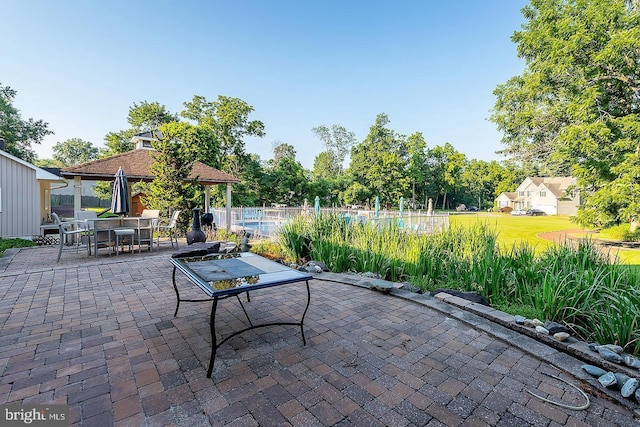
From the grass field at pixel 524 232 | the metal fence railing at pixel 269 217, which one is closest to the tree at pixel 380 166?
the grass field at pixel 524 232

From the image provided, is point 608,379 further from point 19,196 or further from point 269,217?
point 19,196

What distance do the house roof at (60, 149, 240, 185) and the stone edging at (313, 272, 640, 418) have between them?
382 inches

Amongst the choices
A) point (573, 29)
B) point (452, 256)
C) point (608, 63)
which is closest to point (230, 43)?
point (452, 256)

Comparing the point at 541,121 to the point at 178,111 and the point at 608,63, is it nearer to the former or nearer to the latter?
the point at 608,63

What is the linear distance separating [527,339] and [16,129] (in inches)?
1220

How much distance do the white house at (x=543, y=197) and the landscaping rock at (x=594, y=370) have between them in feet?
154

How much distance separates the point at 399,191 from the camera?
37812 millimetres

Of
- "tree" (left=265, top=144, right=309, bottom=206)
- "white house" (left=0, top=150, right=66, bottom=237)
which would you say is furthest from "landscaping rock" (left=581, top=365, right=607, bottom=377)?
"tree" (left=265, top=144, right=309, bottom=206)

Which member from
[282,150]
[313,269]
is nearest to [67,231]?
[313,269]

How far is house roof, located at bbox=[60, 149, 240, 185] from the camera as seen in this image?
9.55 meters

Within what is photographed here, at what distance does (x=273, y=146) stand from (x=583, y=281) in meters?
37.9

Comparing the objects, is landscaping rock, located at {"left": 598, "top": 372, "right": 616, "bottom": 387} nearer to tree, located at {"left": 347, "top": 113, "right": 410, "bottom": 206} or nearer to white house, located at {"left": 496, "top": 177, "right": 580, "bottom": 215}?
tree, located at {"left": 347, "top": 113, "right": 410, "bottom": 206}

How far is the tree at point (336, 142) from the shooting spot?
142 ft

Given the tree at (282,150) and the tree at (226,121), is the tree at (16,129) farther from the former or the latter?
the tree at (282,150)
